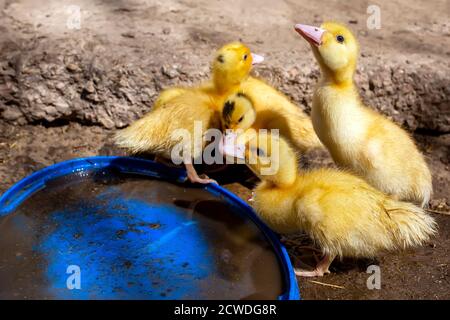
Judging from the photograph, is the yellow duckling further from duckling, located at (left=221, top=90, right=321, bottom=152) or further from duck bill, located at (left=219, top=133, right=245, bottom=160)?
duck bill, located at (left=219, top=133, right=245, bottom=160)

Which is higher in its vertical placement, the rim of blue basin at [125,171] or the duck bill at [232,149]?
the duck bill at [232,149]

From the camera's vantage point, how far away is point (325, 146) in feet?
10.00

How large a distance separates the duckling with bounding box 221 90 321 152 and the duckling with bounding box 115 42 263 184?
106mm

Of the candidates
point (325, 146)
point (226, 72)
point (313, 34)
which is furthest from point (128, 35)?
point (325, 146)

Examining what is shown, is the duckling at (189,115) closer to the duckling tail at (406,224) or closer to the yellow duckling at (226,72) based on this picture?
Answer: the yellow duckling at (226,72)

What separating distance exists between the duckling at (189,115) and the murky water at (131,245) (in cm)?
19

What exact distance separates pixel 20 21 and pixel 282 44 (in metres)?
1.77

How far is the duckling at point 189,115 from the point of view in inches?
121

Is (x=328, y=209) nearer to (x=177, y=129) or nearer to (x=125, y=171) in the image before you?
(x=177, y=129)

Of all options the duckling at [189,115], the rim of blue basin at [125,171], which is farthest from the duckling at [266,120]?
the rim of blue basin at [125,171]

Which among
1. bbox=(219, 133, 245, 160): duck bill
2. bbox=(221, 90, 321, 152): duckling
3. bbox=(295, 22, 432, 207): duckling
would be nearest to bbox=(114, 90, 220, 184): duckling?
bbox=(221, 90, 321, 152): duckling

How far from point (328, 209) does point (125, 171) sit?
125cm

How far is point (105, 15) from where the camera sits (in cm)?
415

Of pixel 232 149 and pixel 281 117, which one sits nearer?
pixel 232 149
